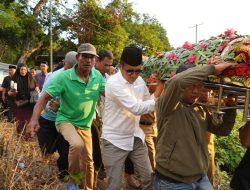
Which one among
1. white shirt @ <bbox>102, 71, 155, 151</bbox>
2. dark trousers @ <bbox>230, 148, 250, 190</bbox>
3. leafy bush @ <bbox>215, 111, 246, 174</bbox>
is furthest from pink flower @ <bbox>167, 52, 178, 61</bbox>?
leafy bush @ <bbox>215, 111, 246, 174</bbox>

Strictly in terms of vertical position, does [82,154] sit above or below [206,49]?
below

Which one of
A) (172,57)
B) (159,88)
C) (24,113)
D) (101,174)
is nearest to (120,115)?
(159,88)

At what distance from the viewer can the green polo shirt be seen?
4.30 metres

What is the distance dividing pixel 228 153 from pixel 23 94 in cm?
413

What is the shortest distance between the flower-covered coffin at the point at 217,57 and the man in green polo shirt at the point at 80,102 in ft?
2.32

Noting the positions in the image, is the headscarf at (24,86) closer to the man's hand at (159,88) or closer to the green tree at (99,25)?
the man's hand at (159,88)

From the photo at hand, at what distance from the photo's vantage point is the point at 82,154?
171 inches

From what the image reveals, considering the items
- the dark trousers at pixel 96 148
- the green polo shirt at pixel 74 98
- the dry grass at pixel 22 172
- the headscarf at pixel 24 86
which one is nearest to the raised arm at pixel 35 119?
the green polo shirt at pixel 74 98

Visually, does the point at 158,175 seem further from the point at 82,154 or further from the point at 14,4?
the point at 14,4

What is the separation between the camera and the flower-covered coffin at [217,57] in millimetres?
2807

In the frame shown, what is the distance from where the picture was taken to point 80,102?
4324 millimetres

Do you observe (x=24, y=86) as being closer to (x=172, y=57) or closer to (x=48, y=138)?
(x=48, y=138)

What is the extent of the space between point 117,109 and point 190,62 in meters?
0.96

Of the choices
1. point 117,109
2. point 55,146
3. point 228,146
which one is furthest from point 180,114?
point 228,146
